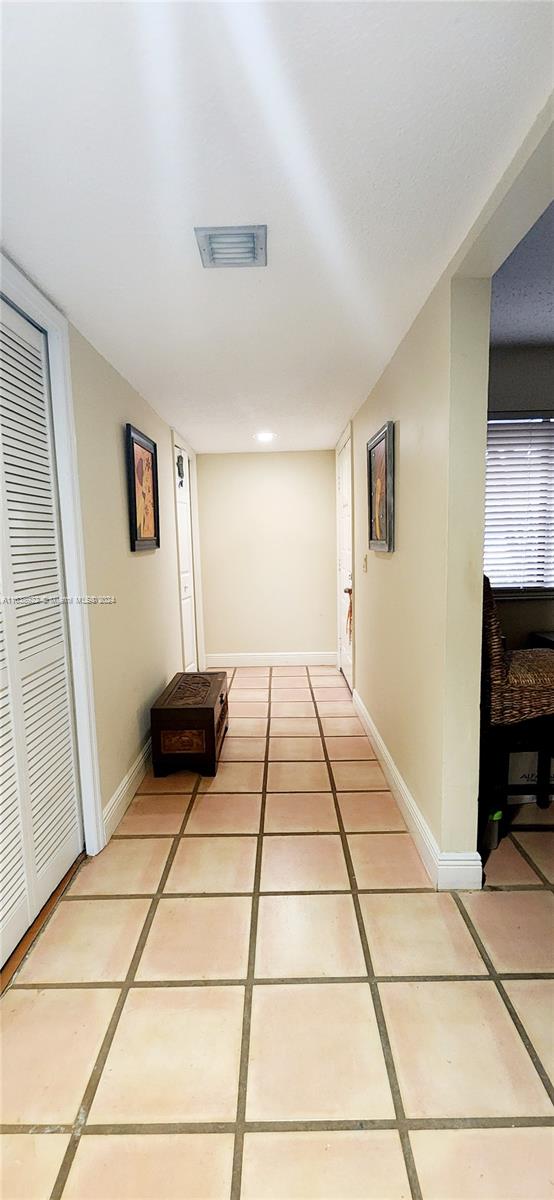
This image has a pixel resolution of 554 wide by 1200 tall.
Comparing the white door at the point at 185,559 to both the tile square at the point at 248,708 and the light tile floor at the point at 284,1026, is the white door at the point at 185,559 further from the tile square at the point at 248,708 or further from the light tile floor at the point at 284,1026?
the light tile floor at the point at 284,1026

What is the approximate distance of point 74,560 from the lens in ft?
6.74

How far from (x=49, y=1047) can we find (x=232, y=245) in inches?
87.8

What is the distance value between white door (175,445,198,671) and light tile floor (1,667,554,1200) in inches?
86.8

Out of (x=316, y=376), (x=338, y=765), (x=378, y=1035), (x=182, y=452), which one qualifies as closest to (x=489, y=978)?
(x=378, y=1035)

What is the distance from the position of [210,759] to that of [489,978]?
65.5 inches

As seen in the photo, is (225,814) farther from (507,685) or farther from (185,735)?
(507,685)

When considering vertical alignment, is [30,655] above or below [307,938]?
above

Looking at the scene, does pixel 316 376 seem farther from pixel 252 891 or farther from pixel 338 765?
pixel 252 891

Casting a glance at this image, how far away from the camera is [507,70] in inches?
38.8

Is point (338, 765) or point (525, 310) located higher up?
point (525, 310)

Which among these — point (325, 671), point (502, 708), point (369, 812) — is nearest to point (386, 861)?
point (369, 812)

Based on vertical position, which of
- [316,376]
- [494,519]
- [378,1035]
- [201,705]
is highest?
[316,376]

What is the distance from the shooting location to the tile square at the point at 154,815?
2371 mm

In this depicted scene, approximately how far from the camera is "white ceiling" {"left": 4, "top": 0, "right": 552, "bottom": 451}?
902 millimetres
